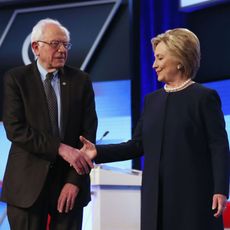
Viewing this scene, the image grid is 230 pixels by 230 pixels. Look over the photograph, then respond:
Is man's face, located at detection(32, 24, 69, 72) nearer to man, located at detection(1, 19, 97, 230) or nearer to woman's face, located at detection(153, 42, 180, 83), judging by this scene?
man, located at detection(1, 19, 97, 230)

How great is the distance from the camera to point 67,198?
2.47 metres

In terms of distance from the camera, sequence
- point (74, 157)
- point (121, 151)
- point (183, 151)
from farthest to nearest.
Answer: point (121, 151) → point (74, 157) → point (183, 151)

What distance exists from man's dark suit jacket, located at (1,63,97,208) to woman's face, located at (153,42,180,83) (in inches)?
17.5

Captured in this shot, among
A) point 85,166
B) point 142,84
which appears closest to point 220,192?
point 85,166

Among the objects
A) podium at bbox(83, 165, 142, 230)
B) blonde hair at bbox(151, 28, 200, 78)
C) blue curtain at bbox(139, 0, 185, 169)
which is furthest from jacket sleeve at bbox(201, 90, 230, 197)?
blue curtain at bbox(139, 0, 185, 169)

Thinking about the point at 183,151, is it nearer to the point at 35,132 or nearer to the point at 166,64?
the point at 166,64

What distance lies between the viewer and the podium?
161 inches

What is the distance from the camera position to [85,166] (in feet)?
8.11

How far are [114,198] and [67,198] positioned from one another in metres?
1.71

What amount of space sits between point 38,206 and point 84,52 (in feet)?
12.5

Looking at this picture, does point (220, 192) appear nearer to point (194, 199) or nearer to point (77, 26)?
point (194, 199)

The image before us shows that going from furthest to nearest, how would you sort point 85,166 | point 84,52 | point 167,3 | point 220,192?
point 84,52 → point 167,3 → point 85,166 → point 220,192

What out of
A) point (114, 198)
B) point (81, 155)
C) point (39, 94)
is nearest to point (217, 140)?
point (81, 155)

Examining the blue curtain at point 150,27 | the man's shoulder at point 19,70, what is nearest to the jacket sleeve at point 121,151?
the man's shoulder at point 19,70
